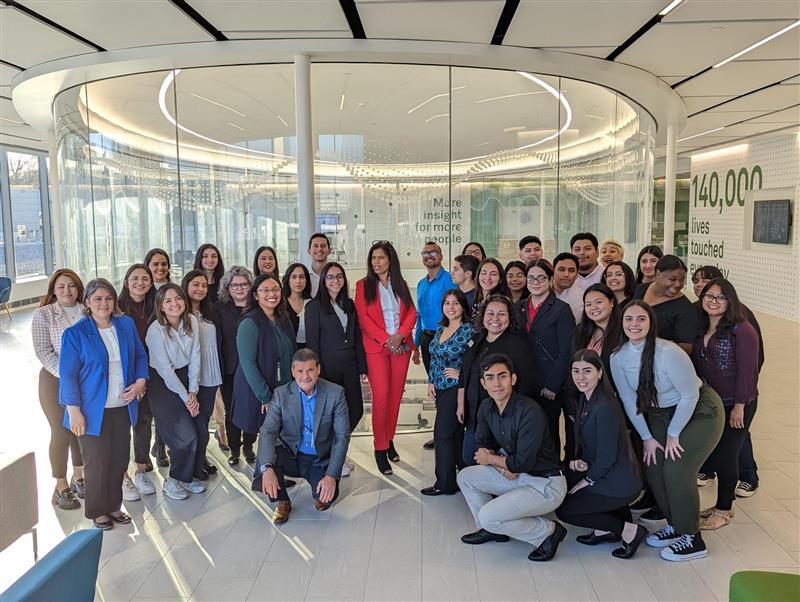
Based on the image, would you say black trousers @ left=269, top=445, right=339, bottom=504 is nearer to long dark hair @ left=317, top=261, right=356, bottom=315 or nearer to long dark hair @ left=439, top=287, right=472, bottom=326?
long dark hair @ left=317, top=261, right=356, bottom=315

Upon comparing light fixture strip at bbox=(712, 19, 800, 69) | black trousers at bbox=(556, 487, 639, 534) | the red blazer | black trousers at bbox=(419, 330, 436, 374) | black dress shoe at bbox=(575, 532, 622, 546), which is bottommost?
black dress shoe at bbox=(575, 532, 622, 546)

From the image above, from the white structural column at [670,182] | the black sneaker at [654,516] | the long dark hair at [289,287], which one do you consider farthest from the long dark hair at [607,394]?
the white structural column at [670,182]

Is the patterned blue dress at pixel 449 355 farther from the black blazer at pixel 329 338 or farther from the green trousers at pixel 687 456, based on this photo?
the green trousers at pixel 687 456

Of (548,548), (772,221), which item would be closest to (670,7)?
(548,548)

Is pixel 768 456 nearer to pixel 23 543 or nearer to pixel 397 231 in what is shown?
pixel 397 231

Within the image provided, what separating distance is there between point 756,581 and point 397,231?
16.3 feet

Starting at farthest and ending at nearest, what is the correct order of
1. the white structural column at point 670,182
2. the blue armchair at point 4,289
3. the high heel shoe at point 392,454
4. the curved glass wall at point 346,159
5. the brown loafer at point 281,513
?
the blue armchair at point 4,289, the white structural column at point 670,182, the curved glass wall at point 346,159, the high heel shoe at point 392,454, the brown loafer at point 281,513

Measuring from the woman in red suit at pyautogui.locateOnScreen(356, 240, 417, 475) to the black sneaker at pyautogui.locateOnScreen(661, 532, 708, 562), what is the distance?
82.0 inches

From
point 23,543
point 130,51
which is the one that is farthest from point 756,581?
point 130,51

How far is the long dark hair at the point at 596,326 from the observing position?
3951 millimetres

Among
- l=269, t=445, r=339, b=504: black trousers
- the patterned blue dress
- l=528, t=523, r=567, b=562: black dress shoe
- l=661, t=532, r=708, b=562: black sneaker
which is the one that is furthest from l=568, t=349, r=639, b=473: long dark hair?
l=269, t=445, r=339, b=504: black trousers

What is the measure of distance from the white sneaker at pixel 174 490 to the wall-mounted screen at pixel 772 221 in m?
12.6

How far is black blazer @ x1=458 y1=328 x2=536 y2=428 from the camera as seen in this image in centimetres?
428

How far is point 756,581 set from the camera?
260 centimetres
